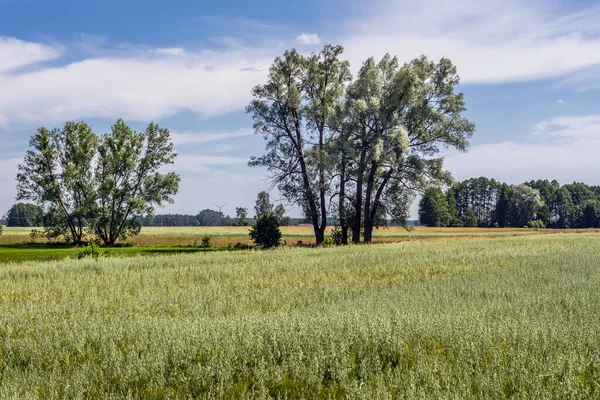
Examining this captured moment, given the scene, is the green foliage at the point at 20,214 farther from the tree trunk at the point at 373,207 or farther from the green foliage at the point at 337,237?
the tree trunk at the point at 373,207

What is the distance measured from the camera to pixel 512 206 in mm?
118062

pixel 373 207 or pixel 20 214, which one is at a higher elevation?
pixel 20 214

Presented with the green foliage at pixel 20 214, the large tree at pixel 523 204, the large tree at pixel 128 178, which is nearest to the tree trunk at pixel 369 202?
the large tree at pixel 128 178

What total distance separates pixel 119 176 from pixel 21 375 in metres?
47.7

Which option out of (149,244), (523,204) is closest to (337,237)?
(149,244)

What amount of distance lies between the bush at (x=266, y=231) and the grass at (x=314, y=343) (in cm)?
2650

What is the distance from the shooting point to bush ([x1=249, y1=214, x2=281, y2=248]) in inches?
1524

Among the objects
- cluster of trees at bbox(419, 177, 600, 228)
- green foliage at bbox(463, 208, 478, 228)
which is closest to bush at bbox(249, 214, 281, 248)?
cluster of trees at bbox(419, 177, 600, 228)

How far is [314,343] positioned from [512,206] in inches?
4903

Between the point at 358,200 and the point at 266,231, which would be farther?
the point at 358,200

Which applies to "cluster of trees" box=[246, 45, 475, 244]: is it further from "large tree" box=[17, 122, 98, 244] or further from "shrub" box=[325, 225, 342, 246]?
"large tree" box=[17, 122, 98, 244]

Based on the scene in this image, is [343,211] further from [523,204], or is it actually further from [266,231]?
[523,204]

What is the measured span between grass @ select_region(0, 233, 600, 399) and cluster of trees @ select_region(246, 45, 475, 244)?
24.7m

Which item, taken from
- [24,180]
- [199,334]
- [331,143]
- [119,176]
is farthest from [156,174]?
[199,334]
